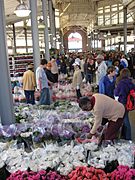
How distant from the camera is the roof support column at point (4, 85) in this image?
4.93 m

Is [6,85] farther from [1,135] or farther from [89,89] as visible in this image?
[89,89]

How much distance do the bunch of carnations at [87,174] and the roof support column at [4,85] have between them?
2.24 metres

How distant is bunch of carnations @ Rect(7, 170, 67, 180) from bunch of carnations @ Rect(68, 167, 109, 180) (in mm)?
119

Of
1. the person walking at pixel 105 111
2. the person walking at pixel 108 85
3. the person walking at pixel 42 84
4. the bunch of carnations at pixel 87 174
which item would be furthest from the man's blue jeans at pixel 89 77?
the bunch of carnations at pixel 87 174

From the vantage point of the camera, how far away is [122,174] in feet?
10.6

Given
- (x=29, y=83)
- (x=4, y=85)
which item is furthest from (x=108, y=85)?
(x=29, y=83)

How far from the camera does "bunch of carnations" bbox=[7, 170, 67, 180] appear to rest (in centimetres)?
329

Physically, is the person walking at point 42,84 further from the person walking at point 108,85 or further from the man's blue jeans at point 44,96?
the person walking at point 108,85

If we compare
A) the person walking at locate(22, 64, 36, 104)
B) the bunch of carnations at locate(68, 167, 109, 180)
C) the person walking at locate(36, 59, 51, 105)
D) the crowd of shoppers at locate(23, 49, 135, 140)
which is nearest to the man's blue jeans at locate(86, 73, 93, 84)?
the crowd of shoppers at locate(23, 49, 135, 140)

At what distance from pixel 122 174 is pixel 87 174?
1.21 ft

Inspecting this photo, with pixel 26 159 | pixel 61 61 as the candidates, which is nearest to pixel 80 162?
pixel 26 159

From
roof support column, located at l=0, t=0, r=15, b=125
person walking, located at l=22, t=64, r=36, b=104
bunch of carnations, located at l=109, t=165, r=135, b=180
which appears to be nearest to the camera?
bunch of carnations, located at l=109, t=165, r=135, b=180

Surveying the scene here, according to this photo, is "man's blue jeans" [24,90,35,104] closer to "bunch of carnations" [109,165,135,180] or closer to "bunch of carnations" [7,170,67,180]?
"bunch of carnations" [7,170,67,180]

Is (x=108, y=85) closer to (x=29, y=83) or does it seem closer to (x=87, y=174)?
(x=29, y=83)
